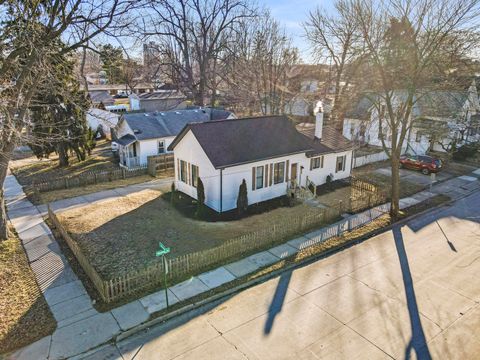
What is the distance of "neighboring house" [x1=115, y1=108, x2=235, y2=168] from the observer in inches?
1157

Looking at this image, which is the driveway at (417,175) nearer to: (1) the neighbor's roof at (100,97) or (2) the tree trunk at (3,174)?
(2) the tree trunk at (3,174)

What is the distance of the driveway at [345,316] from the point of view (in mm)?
10117

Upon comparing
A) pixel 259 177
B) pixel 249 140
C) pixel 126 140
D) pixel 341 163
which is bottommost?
pixel 341 163

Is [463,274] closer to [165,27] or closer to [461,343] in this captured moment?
[461,343]

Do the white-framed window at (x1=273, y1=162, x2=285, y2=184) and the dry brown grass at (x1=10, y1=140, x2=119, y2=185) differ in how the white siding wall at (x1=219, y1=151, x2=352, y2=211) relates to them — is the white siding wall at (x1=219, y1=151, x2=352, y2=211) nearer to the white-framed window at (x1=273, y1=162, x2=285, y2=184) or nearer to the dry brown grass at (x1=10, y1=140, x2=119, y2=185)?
the white-framed window at (x1=273, y1=162, x2=285, y2=184)

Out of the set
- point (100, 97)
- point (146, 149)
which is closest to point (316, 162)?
point (146, 149)

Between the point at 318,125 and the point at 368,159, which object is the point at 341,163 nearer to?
the point at 318,125

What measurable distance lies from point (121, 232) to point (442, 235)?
16438 mm

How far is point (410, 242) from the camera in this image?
1702 centimetres

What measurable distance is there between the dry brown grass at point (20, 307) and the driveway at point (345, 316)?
235 cm

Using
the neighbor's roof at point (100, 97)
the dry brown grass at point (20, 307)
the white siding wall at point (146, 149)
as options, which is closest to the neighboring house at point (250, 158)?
the white siding wall at point (146, 149)

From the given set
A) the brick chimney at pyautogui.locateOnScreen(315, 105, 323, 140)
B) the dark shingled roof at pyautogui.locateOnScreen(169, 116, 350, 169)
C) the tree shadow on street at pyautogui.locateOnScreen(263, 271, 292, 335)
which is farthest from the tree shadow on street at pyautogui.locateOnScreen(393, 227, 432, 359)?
the brick chimney at pyautogui.locateOnScreen(315, 105, 323, 140)

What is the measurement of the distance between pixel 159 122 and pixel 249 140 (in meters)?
13.5

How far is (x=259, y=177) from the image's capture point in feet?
68.7
